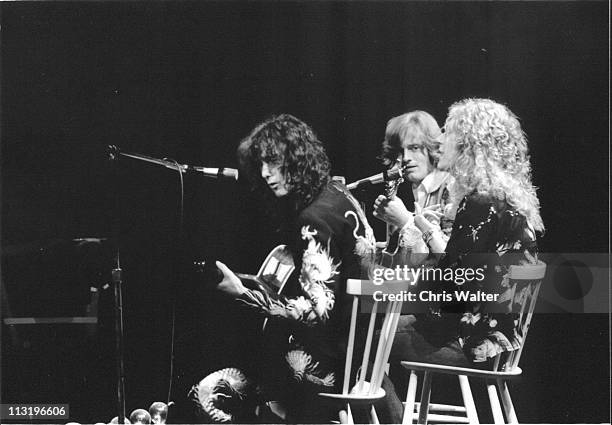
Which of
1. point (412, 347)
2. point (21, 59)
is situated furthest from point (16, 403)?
point (412, 347)

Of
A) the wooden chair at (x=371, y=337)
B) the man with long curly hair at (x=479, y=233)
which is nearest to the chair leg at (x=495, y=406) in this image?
the man with long curly hair at (x=479, y=233)

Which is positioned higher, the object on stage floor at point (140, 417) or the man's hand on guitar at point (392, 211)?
the man's hand on guitar at point (392, 211)

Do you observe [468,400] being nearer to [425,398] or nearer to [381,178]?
[425,398]

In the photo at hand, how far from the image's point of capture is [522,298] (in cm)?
291

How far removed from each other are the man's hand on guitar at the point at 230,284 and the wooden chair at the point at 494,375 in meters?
0.78

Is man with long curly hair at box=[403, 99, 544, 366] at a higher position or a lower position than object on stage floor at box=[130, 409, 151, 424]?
higher

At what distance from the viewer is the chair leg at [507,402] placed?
2938 millimetres

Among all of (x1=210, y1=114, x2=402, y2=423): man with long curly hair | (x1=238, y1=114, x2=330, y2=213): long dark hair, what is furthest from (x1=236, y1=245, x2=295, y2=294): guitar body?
(x1=238, y1=114, x2=330, y2=213): long dark hair

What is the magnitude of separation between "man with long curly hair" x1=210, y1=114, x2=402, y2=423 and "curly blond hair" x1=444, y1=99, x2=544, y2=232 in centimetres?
52

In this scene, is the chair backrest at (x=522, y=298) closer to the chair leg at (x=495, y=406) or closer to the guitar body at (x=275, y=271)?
the chair leg at (x=495, y=406)

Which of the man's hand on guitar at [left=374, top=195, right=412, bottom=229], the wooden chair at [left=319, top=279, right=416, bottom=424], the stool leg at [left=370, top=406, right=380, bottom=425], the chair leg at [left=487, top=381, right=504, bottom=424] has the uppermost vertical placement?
the man's hand on guitar at [left=374, top=195, right=412, bottom=229]

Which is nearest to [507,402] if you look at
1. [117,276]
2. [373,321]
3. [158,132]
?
[373,321]

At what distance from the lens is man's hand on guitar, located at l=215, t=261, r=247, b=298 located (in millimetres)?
2885

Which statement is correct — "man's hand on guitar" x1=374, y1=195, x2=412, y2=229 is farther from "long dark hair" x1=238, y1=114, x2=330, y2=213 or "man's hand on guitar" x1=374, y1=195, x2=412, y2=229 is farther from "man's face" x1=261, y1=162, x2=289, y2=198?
"man's face" x1=261, y1=162, x2=289, y2=198
